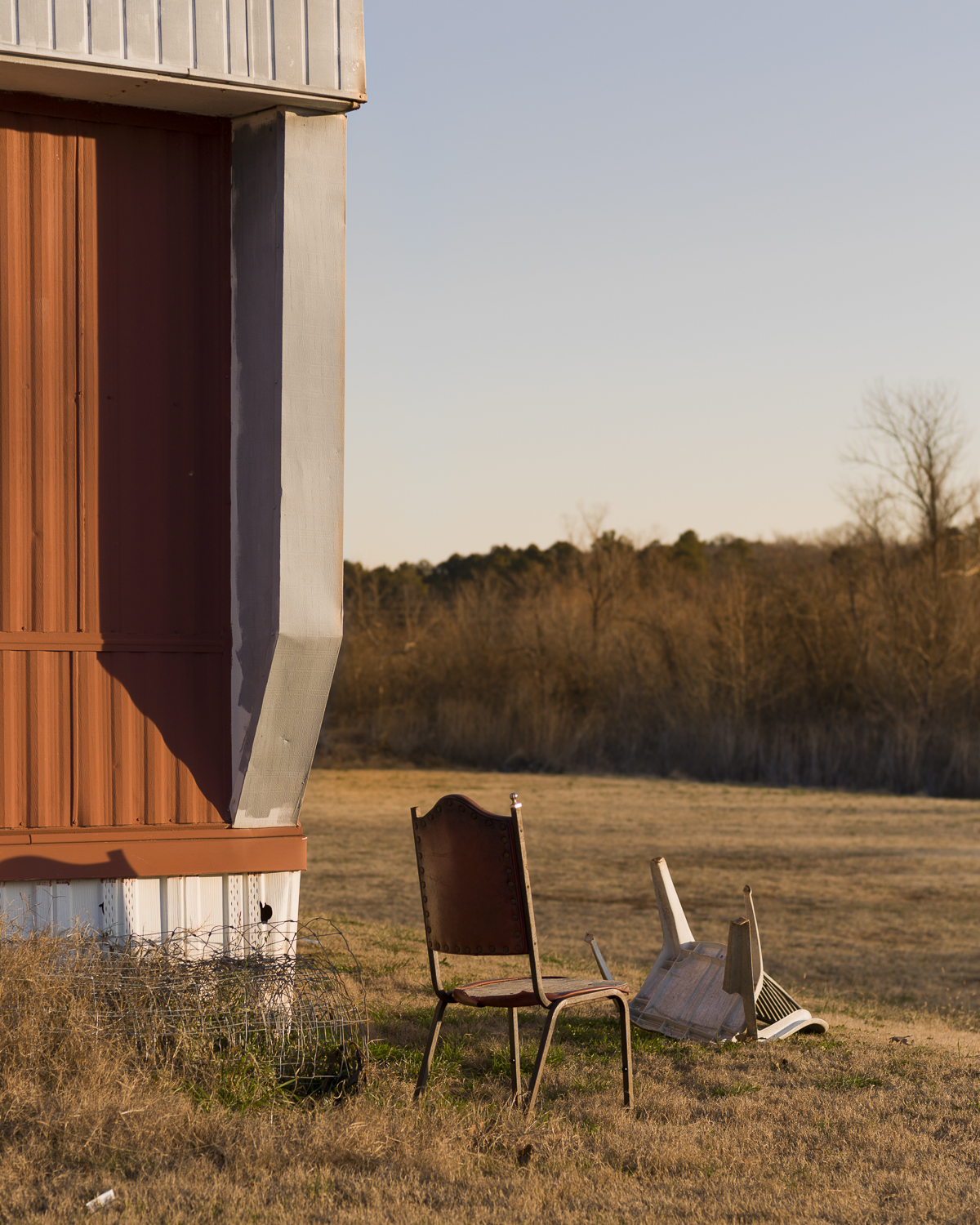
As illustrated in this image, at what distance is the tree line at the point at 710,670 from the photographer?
30.0m

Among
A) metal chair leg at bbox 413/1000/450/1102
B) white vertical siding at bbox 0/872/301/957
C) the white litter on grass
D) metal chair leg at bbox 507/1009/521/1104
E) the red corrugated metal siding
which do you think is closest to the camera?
the white litter on grass

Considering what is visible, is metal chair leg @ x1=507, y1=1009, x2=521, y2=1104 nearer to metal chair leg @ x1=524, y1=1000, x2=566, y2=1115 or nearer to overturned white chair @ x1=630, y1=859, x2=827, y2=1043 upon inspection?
metal chair leg @ x1=524, y1=1000, x2=566, y2=1115

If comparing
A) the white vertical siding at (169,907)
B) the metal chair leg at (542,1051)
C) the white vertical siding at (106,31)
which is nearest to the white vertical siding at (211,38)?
the white vertical siding at (106,31)

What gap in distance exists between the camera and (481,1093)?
528 cm

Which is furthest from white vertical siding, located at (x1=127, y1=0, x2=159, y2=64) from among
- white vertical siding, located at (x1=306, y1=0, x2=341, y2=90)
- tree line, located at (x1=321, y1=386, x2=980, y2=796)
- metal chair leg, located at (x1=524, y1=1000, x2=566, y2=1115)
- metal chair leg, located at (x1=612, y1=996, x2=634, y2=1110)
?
tree line, located at (x1=321, y1=386, x2=980, y2=796)

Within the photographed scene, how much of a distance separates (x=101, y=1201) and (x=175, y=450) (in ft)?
11.3

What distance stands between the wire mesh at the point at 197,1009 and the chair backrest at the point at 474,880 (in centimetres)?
61

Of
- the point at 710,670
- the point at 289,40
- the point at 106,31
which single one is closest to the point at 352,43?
the point at 289,40

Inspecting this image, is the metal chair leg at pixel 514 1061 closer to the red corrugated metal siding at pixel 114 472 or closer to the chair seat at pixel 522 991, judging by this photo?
the chair seat at pixel 522 991

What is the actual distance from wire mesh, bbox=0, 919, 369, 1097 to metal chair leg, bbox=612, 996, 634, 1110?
1.01 metres

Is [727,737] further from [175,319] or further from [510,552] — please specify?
[510,552]

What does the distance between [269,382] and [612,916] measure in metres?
8.40

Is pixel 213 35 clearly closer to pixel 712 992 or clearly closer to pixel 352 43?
pixel 352 43

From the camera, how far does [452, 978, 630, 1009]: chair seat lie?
4699mm
